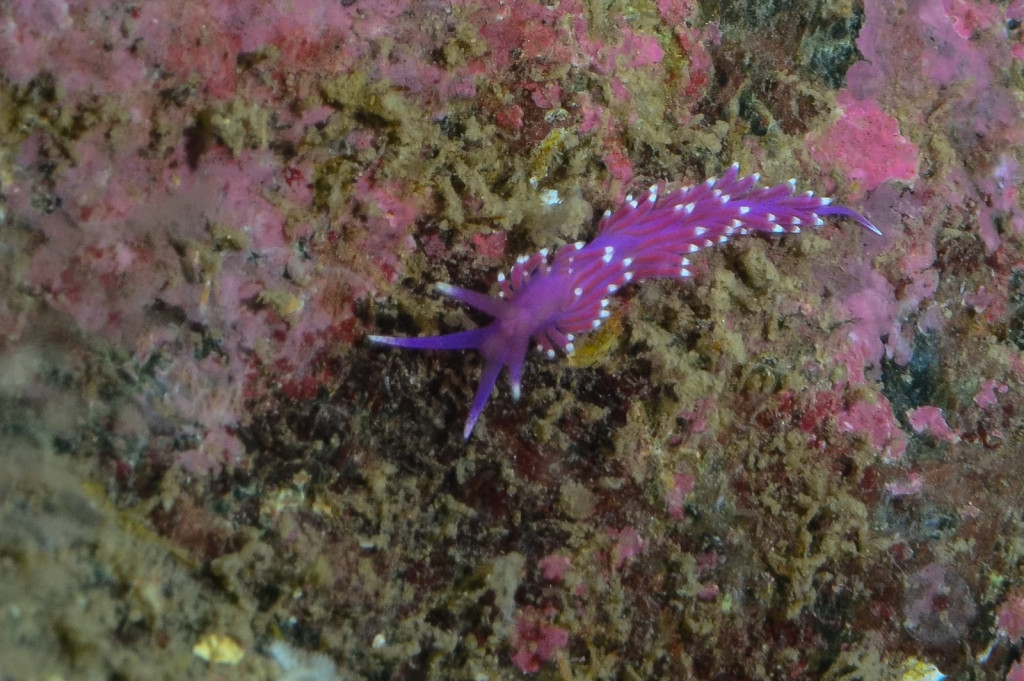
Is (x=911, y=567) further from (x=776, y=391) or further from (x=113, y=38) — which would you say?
(x=113, y=38)

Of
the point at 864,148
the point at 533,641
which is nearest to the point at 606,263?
the point at 864,148

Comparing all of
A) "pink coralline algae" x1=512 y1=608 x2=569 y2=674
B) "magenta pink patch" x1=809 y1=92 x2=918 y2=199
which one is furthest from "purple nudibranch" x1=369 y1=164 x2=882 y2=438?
"pink coralline algae" x1=512 y1=608 x2=569 y2=674

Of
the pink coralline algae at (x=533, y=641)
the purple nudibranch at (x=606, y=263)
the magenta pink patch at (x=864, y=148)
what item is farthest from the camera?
the magenta pink patch at (x=864, y=148)

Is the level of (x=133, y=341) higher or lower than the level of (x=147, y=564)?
higher

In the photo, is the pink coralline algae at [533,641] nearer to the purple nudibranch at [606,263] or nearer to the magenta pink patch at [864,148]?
the purple nudibranch at [606,263]

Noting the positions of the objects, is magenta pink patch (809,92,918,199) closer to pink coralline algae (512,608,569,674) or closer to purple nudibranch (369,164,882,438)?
purple nudibranch (369,164,882,438)

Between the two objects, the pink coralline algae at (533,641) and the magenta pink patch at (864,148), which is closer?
the pink coralline algae at (533,641)

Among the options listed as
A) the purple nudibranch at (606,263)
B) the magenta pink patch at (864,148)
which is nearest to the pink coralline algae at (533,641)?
the purple nudibranch at (606,263)

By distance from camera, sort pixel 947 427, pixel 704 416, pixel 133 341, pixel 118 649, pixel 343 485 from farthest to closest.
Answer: pixel 947 427 < pixel 704 416 < pixel 343 485 < pixel 133 341 < pixel 118 649

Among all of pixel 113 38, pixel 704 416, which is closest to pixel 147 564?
pixel 113 38
